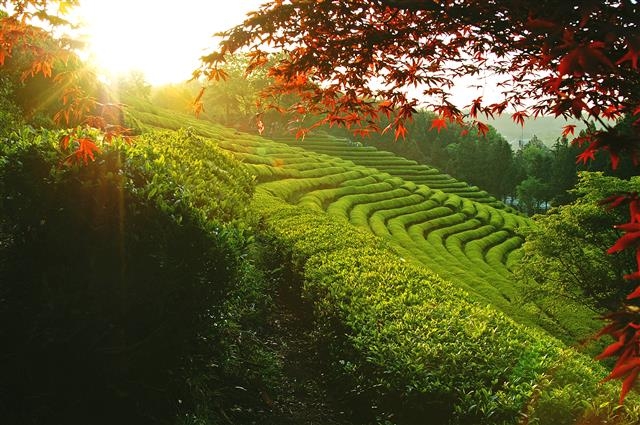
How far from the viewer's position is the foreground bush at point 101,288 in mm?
4820

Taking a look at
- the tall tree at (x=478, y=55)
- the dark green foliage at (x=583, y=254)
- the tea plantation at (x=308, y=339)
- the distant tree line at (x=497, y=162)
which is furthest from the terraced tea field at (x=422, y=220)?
the distant tree line at (x=497, y=162)

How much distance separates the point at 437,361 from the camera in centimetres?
577

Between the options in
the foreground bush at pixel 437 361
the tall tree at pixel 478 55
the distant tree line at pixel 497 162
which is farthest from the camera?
the distant tree line at pixel 497 162

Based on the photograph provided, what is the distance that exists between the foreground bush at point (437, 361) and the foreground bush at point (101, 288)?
2.23 m

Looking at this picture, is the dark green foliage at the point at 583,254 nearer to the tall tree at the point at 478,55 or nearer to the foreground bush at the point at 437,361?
the foreground bush at the point at 437,361

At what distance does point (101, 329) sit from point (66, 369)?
59cm

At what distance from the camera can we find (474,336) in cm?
620

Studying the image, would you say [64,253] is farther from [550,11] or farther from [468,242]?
[468,242]

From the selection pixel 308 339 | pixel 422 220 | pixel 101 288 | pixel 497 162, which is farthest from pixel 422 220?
pixel 497 162

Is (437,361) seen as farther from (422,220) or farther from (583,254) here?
(422,220)

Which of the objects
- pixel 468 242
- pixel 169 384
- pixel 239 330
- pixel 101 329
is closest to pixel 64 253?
pixel 101 329

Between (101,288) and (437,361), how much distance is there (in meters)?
4.19

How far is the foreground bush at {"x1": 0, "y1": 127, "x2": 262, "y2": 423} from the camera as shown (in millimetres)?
4820

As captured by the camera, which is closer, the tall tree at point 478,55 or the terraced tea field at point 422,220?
the tall tree at point 478,55
